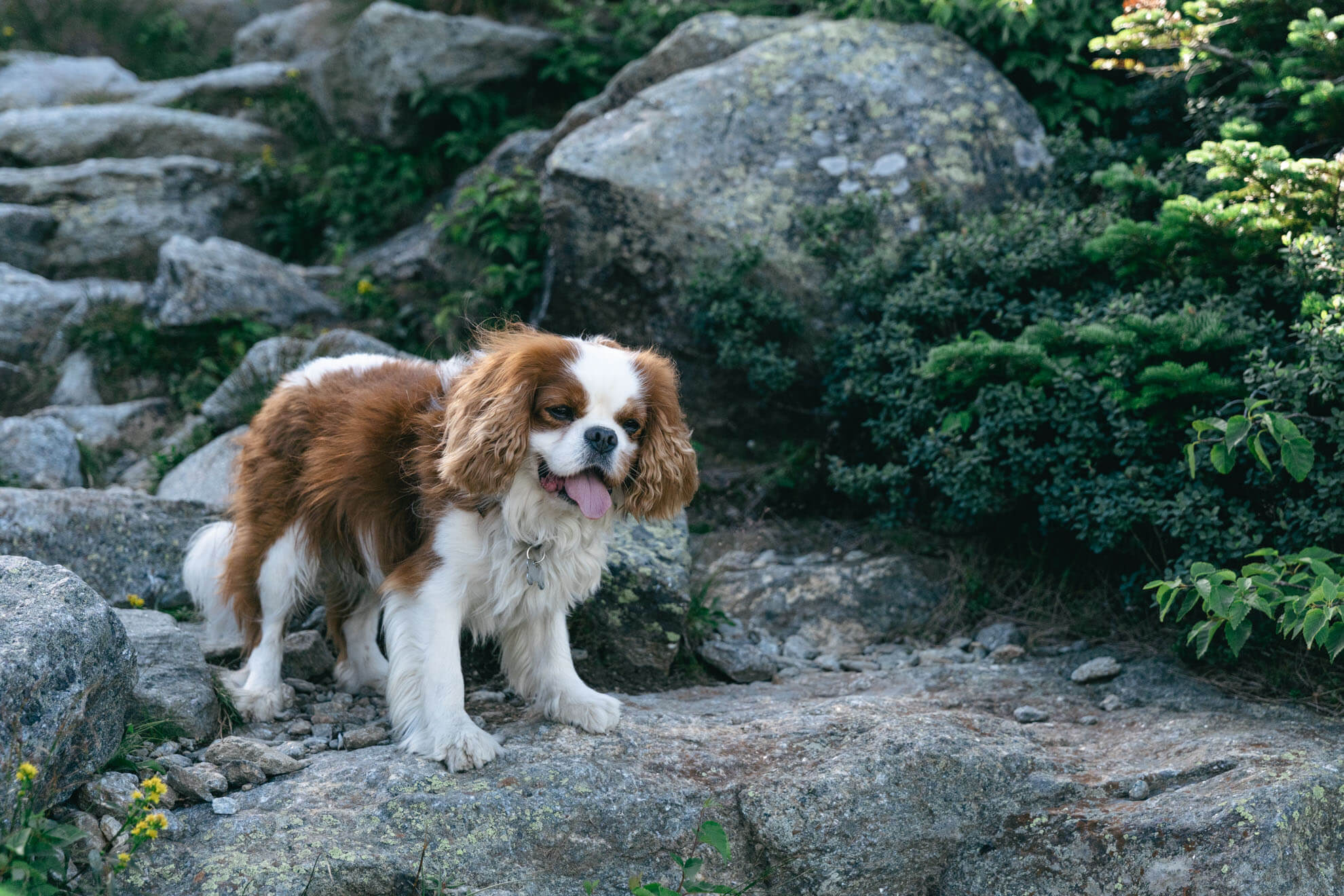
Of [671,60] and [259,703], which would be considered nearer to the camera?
[259,703]

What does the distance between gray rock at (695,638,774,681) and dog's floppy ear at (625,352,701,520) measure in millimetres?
1308

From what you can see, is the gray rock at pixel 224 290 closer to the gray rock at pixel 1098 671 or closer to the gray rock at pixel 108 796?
the gray rock at pixel 108 796

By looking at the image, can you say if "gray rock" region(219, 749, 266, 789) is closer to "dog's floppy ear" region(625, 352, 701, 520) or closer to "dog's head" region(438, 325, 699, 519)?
"dog's head" region(438, 325, 699, 519)

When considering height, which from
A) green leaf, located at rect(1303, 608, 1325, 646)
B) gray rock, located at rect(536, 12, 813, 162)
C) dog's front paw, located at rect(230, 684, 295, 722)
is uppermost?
gray rock, located at rect(536, 12, 813, 162)

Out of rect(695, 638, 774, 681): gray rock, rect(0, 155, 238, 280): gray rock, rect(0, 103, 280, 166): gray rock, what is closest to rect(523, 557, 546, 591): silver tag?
rect(695, 638, 774, 681): gray rock

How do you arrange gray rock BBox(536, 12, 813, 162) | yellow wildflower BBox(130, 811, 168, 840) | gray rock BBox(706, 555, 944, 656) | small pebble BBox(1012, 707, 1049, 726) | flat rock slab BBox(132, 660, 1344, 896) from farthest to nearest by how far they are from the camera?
gray rock BBox(536, 12, 813, 162)
gray rock BBox(706, 555, 944, 656)
small pebble BBox(1012, 707, 1049, 726)
flat rock slab BBox(132, 660, 1344, 896)
yellow wildflower BBox(130, 811, 168, 840)

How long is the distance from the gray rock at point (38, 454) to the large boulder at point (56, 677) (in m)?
3.27

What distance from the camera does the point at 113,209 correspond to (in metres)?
9.08

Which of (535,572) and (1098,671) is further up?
(535,572)

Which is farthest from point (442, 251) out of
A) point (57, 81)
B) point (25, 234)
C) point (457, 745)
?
point (57, 81)

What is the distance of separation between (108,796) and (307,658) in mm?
1560

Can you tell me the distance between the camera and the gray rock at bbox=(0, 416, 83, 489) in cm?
618

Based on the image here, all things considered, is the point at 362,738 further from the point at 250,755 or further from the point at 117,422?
the point at 117,422

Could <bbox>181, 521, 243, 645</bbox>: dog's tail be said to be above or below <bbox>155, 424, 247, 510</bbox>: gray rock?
above
